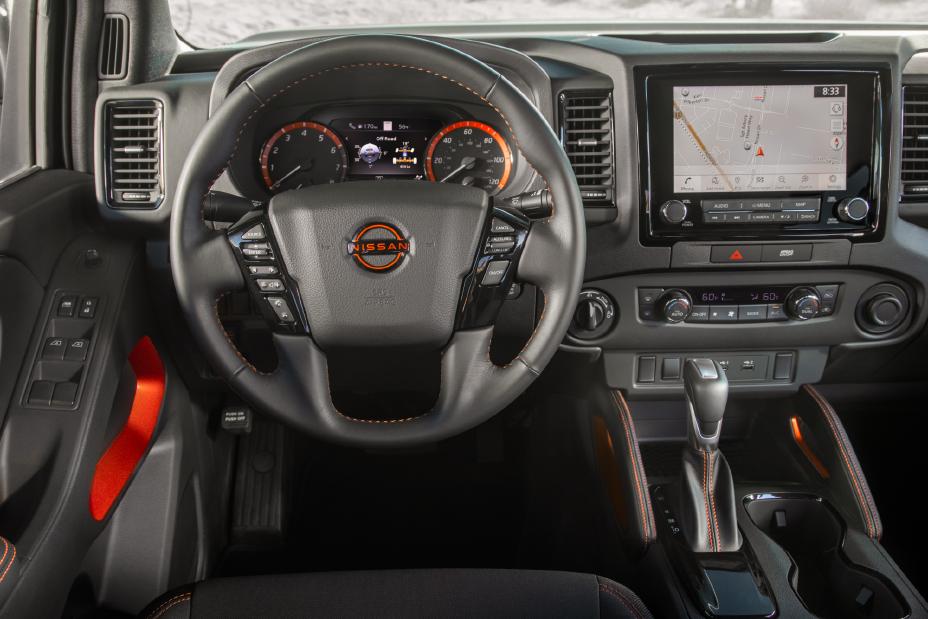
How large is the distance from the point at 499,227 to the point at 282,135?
53cm

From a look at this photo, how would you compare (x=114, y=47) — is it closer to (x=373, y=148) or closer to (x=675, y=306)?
(x=373, y=148)

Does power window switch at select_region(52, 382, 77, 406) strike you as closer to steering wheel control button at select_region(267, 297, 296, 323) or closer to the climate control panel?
steering wheel control button at select_region(267, 297, 296, 323)

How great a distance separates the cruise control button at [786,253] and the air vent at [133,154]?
4.15 feet

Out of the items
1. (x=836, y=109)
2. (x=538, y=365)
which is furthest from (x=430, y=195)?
(x=836, y=109)

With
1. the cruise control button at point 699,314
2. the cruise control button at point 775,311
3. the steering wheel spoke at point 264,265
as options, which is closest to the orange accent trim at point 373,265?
the steering wheel spoke at point 264,265

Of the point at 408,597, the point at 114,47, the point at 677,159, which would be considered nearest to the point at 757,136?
the point at 677,159

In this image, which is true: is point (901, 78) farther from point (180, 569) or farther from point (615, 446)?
point (180, 569)

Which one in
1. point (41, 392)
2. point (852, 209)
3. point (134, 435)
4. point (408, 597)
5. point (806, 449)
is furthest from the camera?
point (806, 449)

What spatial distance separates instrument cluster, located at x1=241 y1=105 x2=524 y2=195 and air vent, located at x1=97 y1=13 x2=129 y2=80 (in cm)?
41

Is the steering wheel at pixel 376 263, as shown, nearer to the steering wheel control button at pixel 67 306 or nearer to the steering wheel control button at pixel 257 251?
the steering wheel control button at pixel 257 251

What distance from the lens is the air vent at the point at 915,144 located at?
1.62 m

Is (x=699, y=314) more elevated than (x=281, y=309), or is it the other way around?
(x=281, y=309)

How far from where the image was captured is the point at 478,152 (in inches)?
58.8

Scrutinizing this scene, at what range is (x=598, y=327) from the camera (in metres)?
1.73
